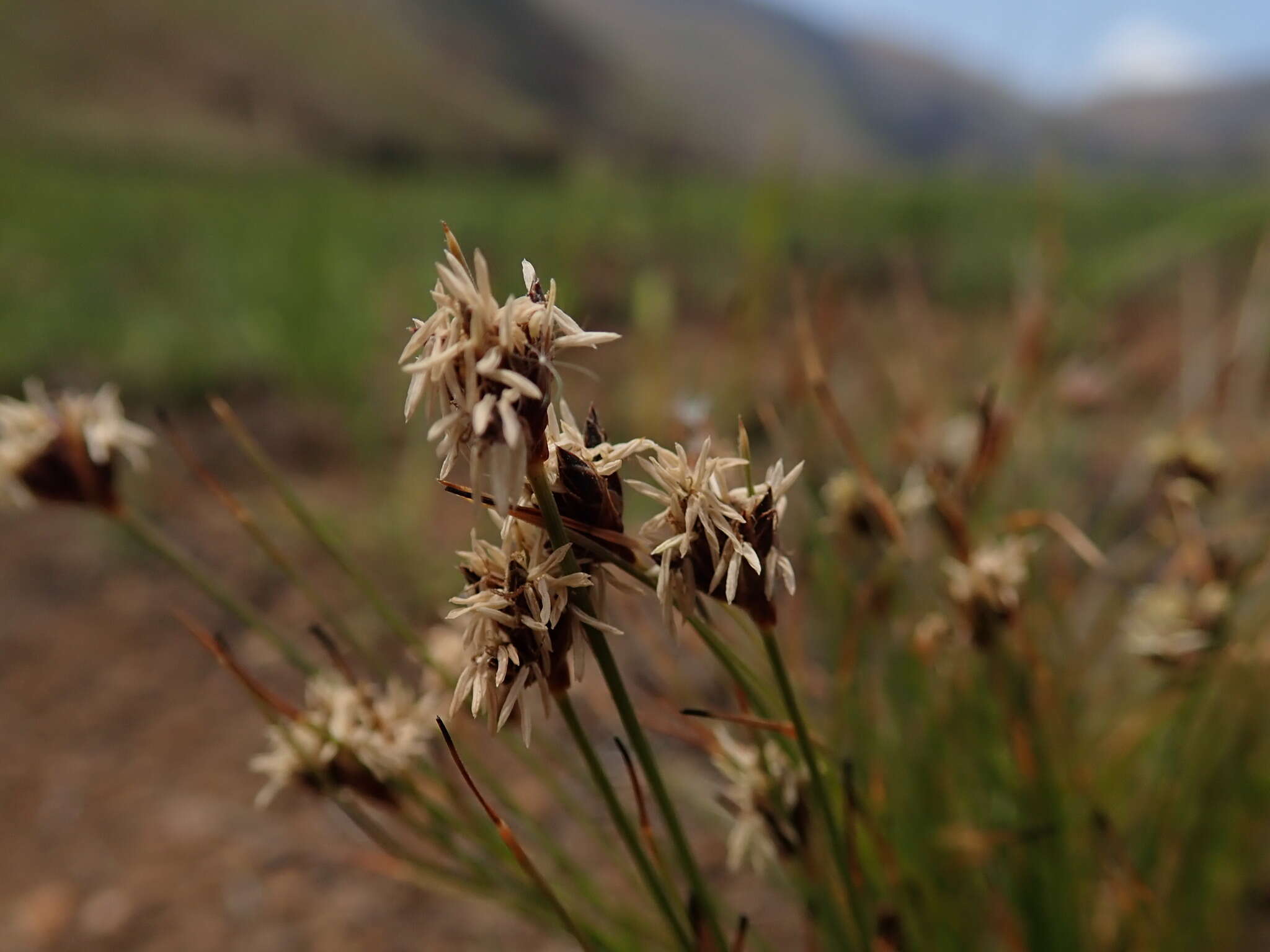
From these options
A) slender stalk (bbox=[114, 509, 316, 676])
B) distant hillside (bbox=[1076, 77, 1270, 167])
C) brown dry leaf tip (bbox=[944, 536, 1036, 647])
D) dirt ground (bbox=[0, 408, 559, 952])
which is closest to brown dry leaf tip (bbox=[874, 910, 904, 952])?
brown dry leaf tip (bbox=[944, 536, 1036, 647])

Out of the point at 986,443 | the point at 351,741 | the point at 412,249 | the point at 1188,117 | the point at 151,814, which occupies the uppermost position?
the point at 1188,117

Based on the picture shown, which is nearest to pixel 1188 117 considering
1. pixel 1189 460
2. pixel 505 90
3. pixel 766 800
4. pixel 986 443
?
pixel 505 90

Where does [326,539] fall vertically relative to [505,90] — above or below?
below

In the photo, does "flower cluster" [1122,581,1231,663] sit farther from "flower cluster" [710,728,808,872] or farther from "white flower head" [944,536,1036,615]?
"flower cluster" [710,728,808,872]

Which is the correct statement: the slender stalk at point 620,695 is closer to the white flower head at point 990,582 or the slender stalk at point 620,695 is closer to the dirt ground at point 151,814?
the white flower head at point 990,582

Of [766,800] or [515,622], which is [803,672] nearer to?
[766,800]

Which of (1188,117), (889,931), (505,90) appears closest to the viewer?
(889,931)

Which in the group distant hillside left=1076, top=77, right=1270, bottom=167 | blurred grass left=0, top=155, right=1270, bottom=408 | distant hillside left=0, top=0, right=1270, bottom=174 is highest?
distant hillside left=1076, top=77, right=1270, bottom=167

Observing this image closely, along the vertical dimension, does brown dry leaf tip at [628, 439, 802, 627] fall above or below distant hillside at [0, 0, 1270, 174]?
below
